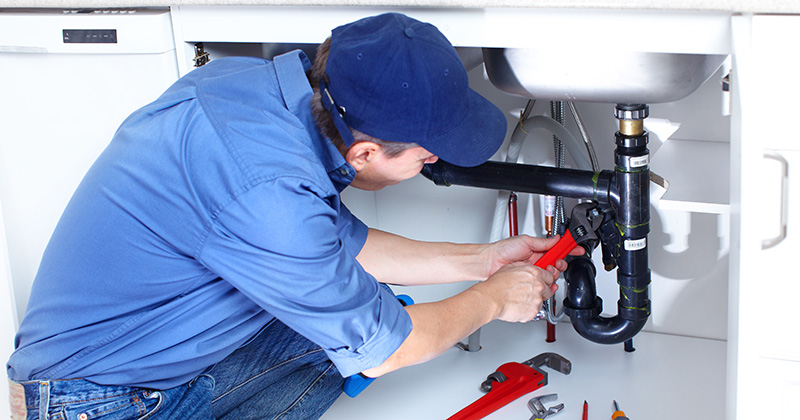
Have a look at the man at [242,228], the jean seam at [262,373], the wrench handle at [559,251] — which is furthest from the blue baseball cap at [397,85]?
the jean seam at [262,373]

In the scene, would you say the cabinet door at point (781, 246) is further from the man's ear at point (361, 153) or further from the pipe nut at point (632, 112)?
the man's ear at point (361, 153)

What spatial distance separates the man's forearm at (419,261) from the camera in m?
1.26

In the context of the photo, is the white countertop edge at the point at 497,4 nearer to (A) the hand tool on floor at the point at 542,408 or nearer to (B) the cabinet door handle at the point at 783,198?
(B) the cabinet door handle at the point at 783,198

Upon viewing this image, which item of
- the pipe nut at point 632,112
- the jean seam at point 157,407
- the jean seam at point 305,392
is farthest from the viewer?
the jean seam at point 305,392

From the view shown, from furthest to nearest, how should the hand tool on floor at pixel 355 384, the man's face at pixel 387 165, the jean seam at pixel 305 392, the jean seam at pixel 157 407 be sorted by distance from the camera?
the hand tool on floor at pixel 355 384
the jean seam at pixel 305 392
the jean seam at pixel 157 407
the man's face at pixel 387 165

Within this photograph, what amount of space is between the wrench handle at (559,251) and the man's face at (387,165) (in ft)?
1.13

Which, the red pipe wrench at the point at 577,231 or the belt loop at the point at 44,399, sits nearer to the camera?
the belt loop at the point at 44,399

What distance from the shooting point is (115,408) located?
3.14 feet

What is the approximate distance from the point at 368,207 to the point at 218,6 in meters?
0.69

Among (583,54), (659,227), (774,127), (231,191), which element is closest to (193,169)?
(231,191)

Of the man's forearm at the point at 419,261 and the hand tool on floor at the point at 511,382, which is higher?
the man's forearm at the point at 419,261

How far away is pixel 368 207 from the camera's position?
169 centimetres

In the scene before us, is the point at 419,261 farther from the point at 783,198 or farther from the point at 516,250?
the point at 783,198

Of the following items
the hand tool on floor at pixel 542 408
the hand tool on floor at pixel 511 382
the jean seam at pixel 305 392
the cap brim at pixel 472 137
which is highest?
the cap brim at pixel 472 137
